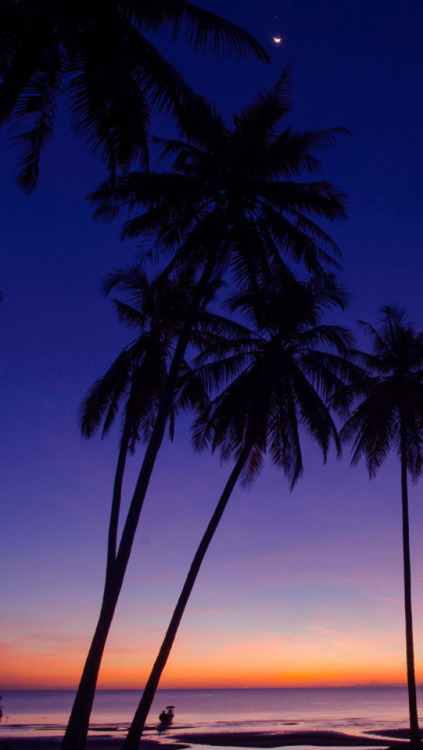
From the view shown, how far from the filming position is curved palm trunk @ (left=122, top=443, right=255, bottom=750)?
14.6 metres

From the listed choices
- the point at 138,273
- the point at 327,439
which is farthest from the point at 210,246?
the point at 327,439

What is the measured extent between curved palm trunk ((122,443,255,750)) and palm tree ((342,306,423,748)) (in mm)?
6171

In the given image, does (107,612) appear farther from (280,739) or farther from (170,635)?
(280,739)

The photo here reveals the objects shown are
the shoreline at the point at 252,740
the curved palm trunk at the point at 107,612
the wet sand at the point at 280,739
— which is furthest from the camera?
the wet sand at the point at 280,739

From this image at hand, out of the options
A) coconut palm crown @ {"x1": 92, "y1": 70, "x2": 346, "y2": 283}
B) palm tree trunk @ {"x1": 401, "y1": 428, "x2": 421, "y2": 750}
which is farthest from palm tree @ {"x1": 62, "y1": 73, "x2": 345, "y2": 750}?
palm tree trunk @ {"x1": 401, "y1": 428, "x2": 421, "y2": 750}

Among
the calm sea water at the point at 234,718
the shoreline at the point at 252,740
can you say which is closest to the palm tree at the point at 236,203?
the shoreline at the point at 252,740

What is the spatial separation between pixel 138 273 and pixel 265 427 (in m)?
6.02

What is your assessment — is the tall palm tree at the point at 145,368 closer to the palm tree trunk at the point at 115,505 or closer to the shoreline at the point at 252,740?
the palm tree trunk at the point at 115,505

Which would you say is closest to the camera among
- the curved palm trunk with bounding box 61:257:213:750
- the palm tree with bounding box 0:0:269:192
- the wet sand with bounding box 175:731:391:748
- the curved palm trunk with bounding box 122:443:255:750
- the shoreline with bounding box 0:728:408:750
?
the palm tree with bounding box 0:0:269:192

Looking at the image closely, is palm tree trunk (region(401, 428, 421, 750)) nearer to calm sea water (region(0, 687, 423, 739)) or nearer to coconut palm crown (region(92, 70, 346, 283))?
coconut palm crown (region(92, 70, 346, 283))

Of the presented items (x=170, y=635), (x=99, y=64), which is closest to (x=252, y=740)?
(x=170, y=635)

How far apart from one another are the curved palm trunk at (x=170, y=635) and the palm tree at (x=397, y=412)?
20.2ft

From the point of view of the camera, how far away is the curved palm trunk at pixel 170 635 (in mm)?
14602

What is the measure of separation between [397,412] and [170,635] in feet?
37.3
